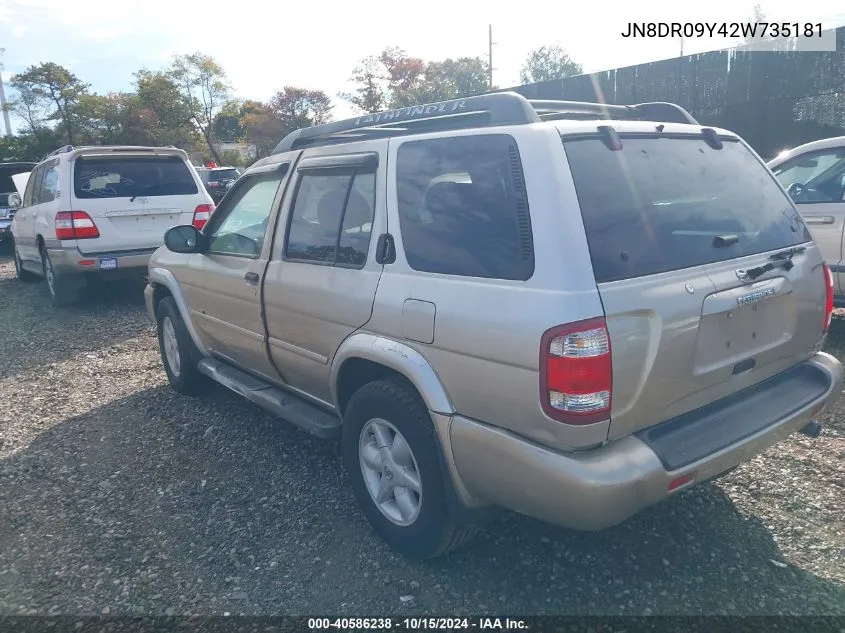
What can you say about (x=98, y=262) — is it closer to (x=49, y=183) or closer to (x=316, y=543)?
(x=49, y=183)

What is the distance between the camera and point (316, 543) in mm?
3285

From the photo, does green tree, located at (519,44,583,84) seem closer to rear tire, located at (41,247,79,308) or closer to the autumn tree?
the autumn tree

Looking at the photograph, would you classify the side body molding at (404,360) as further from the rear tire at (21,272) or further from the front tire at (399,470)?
the rear tire at (21,272)

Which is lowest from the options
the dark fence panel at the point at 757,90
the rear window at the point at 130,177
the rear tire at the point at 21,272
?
the rear tire at the point at 21,272

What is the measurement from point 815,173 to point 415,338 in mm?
4840

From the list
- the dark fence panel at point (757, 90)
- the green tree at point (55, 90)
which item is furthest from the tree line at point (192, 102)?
the dark fence panel at point (757, 90)

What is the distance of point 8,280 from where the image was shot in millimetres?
12250

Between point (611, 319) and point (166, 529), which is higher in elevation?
point (611, 319)

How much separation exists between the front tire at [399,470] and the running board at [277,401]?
25cm

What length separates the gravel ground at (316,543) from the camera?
281 cm

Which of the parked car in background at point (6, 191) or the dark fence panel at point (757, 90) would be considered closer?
the dark fence panel at point (757, 90)

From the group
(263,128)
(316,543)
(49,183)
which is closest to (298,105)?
(263,128)

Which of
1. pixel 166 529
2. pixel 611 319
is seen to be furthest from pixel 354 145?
pixel 166 529

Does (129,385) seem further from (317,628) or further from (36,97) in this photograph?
(36,97)
